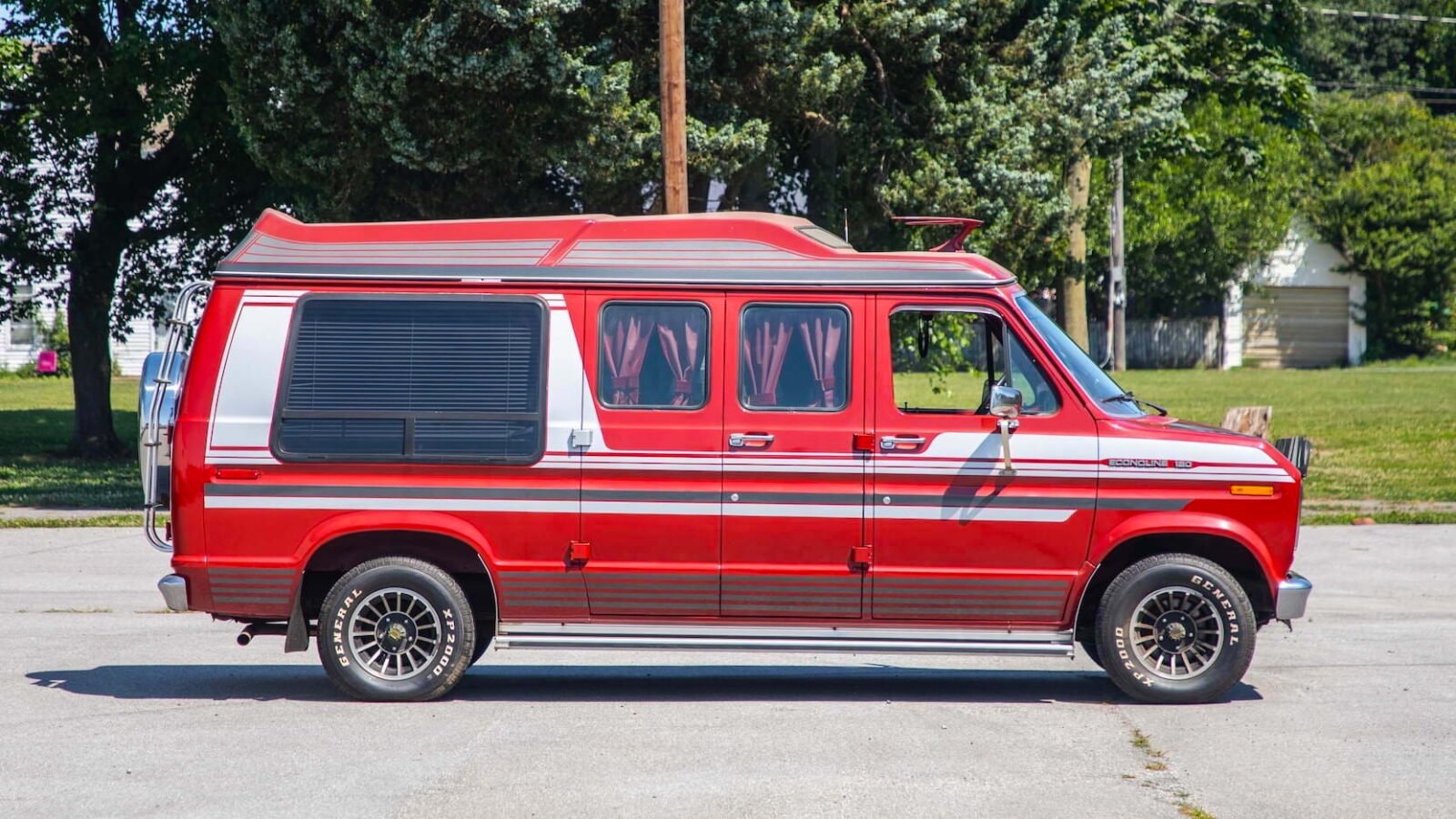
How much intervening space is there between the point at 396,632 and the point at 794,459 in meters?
2.21

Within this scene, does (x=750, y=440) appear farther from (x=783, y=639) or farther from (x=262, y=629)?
(x=262, y=629)

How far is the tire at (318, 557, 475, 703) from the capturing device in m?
8.13

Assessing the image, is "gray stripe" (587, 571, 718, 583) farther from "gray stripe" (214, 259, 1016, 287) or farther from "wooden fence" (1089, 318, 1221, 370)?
"wooden fence" (1089, 318, 1221, 370)

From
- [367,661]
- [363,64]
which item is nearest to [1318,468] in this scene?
[363,64]

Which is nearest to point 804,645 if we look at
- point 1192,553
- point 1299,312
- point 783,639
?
point 783,639

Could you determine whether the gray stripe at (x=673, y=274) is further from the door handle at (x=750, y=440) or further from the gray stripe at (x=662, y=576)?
the gray stripe at (x=662, y=576)

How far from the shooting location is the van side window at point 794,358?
8.07 m

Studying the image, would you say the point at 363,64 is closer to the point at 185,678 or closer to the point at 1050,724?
the point at 185,678

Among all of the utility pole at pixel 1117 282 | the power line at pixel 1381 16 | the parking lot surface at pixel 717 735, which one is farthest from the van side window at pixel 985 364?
the power line at pixel 1381 16

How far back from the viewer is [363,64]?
16.4m

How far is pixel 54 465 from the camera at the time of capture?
23.4 meters

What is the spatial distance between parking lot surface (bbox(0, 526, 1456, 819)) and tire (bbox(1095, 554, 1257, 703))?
0.15 meters

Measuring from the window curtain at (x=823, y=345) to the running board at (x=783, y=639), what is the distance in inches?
46.9

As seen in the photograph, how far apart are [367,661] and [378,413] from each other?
1.27 m
